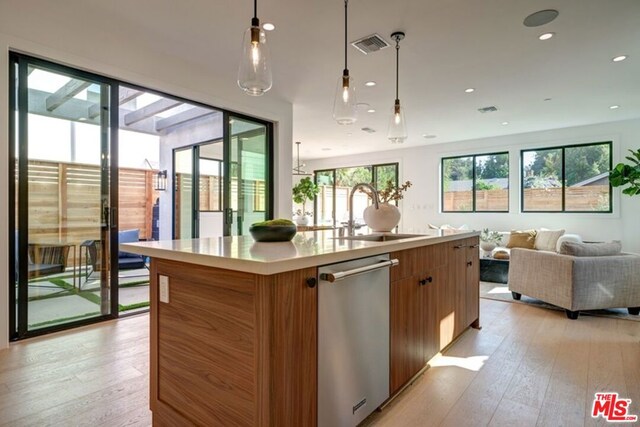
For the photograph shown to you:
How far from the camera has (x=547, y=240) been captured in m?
5.95

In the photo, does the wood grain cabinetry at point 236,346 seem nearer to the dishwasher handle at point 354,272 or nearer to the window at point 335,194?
the dishwasher handle at point 354,272

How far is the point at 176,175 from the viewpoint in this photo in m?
6.53

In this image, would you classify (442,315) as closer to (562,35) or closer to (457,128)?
(562,35)

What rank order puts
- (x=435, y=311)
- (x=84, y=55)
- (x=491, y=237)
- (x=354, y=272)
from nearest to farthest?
(x=354, y=272)
(x=435, y=311)
(x=84, y=55)
(x=491, y=237)

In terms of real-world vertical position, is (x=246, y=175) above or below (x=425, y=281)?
above

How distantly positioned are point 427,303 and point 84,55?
3.49 meters

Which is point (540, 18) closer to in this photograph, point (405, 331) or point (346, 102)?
point (346, 102)

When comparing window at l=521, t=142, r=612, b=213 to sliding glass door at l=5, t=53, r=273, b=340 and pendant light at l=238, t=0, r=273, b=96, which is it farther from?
pendant light at l=238, t=0, r=273, b=96

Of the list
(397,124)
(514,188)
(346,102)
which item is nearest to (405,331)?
(346,102)

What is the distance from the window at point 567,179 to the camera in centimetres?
637

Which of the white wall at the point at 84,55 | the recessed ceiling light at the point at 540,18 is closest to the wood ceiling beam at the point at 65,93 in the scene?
the white wall at the point at 84,55

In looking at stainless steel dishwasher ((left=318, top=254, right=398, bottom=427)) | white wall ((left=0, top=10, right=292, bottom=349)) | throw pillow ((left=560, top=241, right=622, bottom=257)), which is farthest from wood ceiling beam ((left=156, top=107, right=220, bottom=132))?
throw pillow ((left=560, top=241, right=622, bottom=257))

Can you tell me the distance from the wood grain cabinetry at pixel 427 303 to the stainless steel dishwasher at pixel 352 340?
0.13 metres

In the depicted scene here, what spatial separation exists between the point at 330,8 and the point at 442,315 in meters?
2.54
